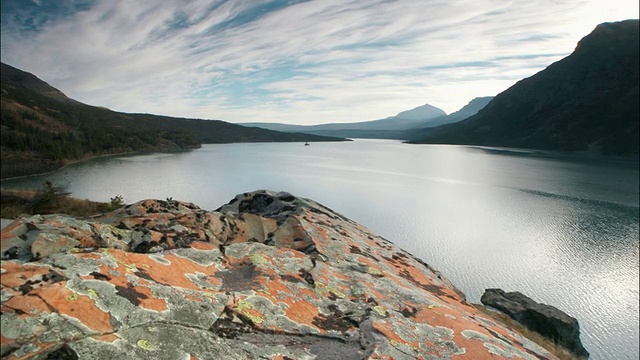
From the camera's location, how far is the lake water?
95.9 feet

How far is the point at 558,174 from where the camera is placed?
97125 millimetres

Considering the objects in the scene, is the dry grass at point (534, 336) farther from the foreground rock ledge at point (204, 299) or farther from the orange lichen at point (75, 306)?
the orange lichen at point (75, 306)

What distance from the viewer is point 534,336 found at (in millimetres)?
16953

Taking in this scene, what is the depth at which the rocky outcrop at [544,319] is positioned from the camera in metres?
19.2

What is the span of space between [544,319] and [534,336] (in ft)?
13.6

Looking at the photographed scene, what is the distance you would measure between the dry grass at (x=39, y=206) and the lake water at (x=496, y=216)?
10.3 metres

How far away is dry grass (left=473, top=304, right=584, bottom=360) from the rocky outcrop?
2.56 ft

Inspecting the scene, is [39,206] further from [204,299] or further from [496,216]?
[496,216]

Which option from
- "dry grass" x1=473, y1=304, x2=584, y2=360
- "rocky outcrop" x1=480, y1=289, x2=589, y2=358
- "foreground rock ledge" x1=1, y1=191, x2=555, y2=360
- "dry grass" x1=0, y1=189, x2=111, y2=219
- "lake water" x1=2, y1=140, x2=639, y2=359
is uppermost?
"foreground rock ledge" x1=1, y1=191, x2=555, y2=360

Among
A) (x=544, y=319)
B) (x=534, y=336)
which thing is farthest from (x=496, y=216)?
(x=534, y=336)

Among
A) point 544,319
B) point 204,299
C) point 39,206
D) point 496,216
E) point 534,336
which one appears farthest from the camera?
point 496,216

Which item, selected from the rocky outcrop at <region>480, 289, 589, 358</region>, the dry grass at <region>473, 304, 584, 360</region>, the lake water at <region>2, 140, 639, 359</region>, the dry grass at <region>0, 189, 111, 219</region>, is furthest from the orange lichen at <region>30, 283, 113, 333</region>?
Result: the dry grass at <region>0, 189, 111, 219</region>

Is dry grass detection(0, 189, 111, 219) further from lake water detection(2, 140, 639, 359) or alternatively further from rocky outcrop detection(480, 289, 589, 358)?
rocky outcrop detection(480, 289, 589, 358)

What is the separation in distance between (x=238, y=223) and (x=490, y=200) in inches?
2552
